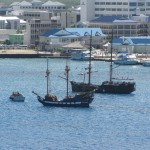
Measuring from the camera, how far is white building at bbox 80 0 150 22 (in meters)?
90.4

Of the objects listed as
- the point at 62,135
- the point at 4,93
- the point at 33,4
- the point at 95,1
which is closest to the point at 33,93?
the point at 4,93

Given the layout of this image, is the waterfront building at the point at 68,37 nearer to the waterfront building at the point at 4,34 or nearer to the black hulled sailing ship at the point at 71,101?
the waterfront building at the point at 4,34

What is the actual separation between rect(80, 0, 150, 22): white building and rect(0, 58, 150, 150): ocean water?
104 feet

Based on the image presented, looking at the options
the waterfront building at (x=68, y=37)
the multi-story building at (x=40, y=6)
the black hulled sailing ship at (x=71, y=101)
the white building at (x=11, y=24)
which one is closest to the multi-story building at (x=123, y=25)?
the waterfront building at (x=68, y=37)

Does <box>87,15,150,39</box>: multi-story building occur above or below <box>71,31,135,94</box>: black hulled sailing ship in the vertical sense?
above

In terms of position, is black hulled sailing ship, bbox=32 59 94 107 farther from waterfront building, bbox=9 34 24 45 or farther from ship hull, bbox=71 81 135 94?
waterfront building, bbox=9 34 24 45

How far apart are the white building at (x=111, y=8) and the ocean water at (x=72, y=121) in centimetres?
3155

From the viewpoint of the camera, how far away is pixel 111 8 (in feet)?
298

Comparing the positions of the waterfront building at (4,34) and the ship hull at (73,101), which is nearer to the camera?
the ship hull at (73,101)

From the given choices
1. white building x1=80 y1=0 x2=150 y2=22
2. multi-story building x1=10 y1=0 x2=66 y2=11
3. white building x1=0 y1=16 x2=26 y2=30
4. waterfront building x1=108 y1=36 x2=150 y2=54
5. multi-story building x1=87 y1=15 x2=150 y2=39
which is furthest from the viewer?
multi-story building x1=10 y1=0 x2=66 y2=11

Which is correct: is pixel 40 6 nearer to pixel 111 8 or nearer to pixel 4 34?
pixel 111 8

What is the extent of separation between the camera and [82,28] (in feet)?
279

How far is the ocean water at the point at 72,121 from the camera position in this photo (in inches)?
1463

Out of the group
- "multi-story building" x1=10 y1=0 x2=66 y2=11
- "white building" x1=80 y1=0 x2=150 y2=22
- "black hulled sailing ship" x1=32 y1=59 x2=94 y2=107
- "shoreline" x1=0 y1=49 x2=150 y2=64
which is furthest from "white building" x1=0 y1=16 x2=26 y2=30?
"black hulled sailing ship" x1=32 y1=59 x2=94 y2=107
